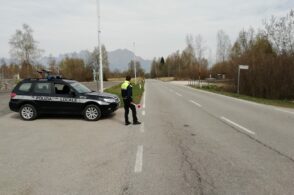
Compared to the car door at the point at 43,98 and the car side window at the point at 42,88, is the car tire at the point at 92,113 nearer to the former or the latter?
the car door at the point at 43,98

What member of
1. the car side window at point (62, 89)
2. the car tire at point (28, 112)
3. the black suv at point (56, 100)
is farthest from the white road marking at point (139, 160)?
the car tire at point (28, 112)

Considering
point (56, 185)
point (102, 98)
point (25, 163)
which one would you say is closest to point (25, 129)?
point (102, 98)

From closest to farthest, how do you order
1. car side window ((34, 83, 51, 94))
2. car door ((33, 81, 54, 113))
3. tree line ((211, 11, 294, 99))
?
car door ((33, 81, 54, 113)) → car side window ((34, 83, 51, 94)) → tree line ((211, 11, 294, 99))

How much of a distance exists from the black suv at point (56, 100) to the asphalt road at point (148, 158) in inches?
39.4

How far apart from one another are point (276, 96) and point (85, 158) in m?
27.7

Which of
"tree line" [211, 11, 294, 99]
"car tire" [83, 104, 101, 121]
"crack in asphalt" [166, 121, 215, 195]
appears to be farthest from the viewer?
"tree line" [211, 11, 294, 99]

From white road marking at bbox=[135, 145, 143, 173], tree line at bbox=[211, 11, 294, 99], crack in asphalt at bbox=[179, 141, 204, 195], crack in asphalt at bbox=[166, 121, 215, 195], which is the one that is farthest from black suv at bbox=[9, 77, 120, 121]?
tree line at bbox=[211, 11, 294, 99]

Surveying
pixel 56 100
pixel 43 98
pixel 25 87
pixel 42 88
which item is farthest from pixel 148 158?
pixel 25 87

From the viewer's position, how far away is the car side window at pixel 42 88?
12656mm

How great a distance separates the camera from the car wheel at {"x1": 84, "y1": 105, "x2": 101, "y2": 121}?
40.5 feet

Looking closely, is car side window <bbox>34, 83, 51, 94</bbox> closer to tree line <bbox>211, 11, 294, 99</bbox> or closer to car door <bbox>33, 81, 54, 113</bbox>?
car door <bbox>33, 81, 54, 113</bbox>

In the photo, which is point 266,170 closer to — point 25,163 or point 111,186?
point 111,186

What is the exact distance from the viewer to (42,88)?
1273 cm

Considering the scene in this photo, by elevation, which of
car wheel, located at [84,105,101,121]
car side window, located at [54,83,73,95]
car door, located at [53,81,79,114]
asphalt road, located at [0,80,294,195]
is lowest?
asphalt road, located at [0,80,294,195]
